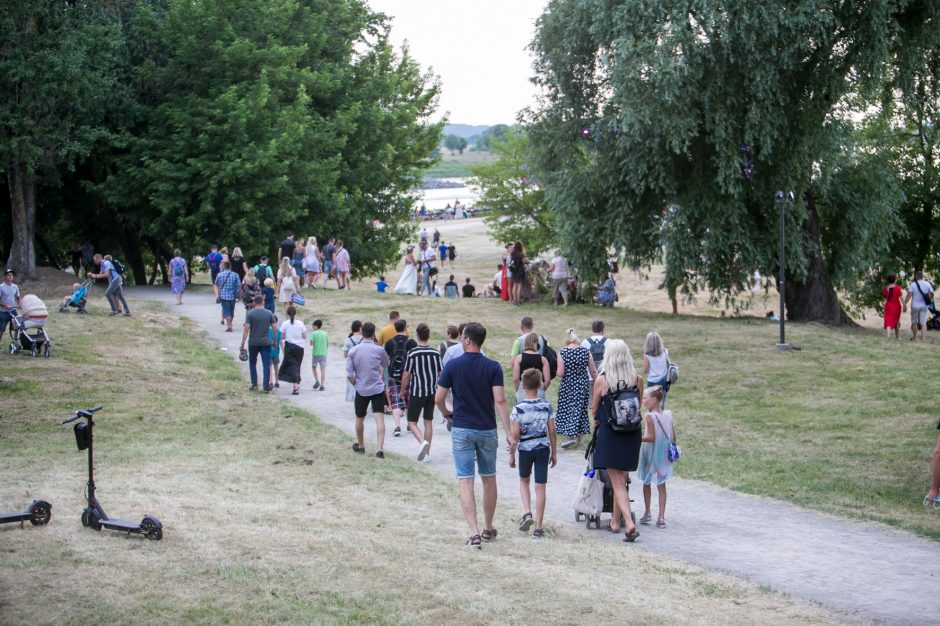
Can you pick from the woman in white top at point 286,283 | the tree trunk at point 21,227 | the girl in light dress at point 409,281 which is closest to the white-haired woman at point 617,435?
the woman in white top at point 286,283

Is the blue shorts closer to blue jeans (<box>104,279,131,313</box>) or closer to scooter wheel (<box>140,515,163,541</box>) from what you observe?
scooter wheel (<box>140,515,163,541</box>)

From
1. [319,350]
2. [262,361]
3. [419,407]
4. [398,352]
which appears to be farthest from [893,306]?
[419,407]

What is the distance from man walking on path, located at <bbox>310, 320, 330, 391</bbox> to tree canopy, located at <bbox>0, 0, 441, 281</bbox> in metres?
15.4

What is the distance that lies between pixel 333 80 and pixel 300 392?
22383 mm

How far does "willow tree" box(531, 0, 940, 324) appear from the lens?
82.8ft

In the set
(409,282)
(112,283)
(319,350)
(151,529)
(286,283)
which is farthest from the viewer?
(409,282)

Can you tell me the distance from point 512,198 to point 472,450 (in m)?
44.0

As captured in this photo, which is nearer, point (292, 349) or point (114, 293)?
point (292, 349)

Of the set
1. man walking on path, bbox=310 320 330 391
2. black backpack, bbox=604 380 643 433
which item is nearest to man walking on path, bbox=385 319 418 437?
man walking on path, bbox=310 320 330 391

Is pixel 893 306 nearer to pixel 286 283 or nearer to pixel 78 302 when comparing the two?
pixel 286 283

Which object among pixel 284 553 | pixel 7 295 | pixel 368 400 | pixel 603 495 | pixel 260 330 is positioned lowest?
pixel 284 553

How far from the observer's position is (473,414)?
388 inches

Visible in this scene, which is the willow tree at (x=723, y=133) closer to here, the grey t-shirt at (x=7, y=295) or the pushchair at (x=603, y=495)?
the grey t-shirt at (x=7, y=295)

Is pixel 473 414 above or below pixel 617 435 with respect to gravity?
above
